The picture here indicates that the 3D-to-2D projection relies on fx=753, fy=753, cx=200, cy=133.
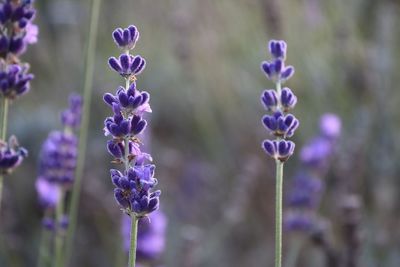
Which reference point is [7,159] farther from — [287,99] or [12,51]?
[287,99]

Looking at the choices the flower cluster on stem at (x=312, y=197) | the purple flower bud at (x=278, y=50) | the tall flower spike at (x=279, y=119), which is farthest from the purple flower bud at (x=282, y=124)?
the flower cluster on stem at (x=312, y=197)

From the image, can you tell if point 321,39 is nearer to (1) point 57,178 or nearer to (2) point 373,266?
(2) point 373,266

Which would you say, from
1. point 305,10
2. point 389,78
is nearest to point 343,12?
point 389,78

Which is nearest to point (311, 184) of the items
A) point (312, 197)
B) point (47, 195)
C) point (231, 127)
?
point (312, 197)

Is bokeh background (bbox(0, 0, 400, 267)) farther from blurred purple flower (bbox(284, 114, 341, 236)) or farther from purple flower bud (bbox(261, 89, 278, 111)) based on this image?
purple flower bud (bbox(261, 89, 278, 111))

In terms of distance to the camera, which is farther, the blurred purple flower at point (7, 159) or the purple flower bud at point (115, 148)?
the blurred purple flower at point (7, 159)

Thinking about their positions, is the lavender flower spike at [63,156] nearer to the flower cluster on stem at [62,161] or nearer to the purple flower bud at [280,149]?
the flower cluster on stem at [62,161]
